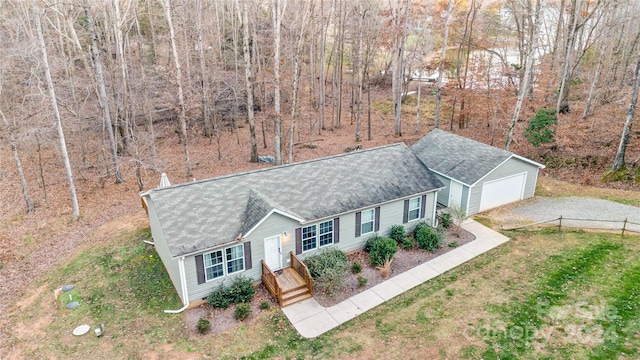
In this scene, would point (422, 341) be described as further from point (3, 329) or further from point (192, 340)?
point (3, 329)

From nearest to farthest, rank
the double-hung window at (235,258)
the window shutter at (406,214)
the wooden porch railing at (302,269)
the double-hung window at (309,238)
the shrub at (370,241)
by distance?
the double-hung window at (235,258) < the wooden porch railing at (302,269) < the double-hung window at (309,238) < the shrub at (370,241) < the window shutter at (406,214)

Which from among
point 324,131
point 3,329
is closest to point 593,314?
point 3,329

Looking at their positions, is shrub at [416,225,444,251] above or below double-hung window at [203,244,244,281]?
below

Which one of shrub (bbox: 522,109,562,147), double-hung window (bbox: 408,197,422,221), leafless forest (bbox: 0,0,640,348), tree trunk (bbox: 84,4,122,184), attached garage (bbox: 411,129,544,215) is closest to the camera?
double-hung window (bbox: 408,197,422,221)

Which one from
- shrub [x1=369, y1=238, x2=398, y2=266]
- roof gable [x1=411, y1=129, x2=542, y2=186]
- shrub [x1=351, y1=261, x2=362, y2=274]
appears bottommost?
shrub [x1=351, y1=261, x2=362, y2=274]

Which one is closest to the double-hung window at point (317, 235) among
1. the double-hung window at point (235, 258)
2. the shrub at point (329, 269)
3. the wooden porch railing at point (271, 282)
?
the shrub at point (329, 269)

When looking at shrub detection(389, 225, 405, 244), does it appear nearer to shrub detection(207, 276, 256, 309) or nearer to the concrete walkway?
the concrete walkway

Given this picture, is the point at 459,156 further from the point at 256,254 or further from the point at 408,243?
the point at 256,254

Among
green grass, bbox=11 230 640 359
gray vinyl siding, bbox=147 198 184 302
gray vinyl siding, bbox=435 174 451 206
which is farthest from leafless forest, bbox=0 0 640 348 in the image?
gray vinyl siding, bbox=435 174 451 206

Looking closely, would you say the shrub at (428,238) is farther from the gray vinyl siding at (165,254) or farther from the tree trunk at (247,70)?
the tree trunk at (247,70)
